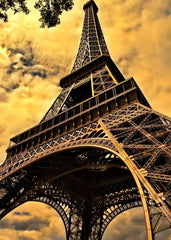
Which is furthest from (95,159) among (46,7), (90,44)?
(90,44)

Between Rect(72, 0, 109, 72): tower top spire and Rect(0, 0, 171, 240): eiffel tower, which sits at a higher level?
Rect(72, 0, 109, 72): tower top spire

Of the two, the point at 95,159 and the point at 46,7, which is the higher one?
the point at 46,7

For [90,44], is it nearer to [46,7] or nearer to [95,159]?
[95,159]

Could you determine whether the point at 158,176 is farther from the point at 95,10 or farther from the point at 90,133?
the point at 95,10

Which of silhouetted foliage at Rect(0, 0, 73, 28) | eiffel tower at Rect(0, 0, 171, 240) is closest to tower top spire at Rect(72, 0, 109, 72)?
eiffel tower at Rect(0, 0, 171, 240)

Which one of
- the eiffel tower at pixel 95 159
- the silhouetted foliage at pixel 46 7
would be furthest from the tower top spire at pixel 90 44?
the silhouetted foliage at pixel 46 7

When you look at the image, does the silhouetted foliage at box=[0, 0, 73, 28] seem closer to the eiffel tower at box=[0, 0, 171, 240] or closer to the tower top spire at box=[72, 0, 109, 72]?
the eiffel tower at box=[0, 0, 171, 240]
